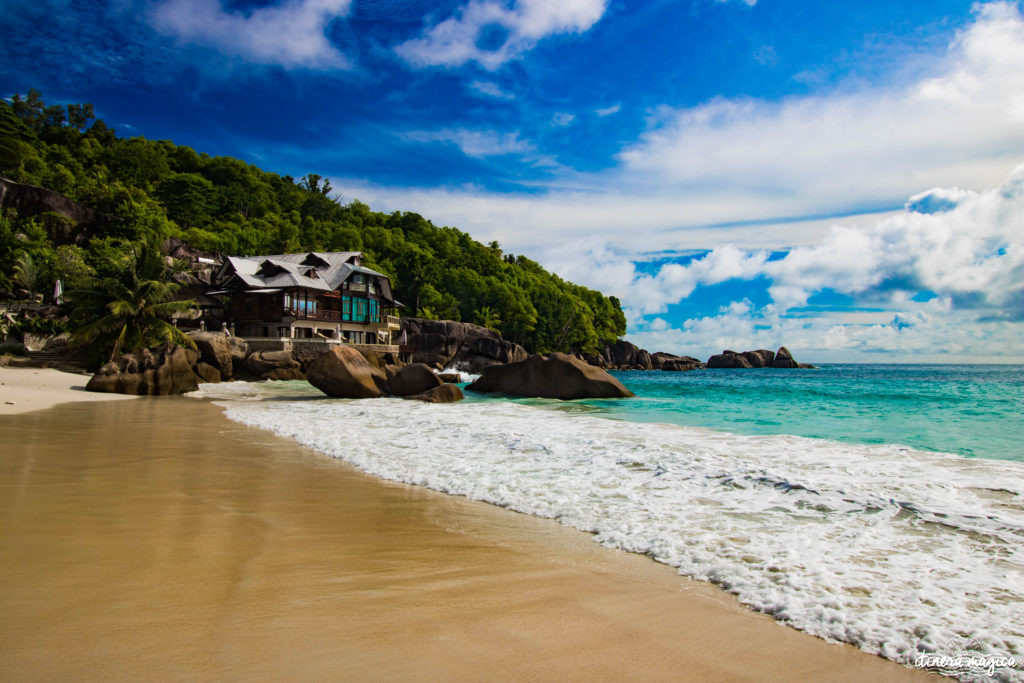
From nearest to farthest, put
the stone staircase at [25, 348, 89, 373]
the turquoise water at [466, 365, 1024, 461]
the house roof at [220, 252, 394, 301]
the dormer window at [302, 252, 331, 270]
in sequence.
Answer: the turquoise water at [466, 365, 1024, 461], the stone staircase at [25, 348, 89, 373], the house roof at [220, 252, 394, 301], the dormer window at [302, 252, 331, 270]

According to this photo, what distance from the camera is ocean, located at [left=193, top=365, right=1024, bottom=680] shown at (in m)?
3.53

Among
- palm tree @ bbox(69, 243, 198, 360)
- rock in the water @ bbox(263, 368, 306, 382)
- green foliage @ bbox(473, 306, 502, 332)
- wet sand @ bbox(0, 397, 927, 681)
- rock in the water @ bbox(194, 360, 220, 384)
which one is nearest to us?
wet sand @ bbox(0, 397, 927, 681)

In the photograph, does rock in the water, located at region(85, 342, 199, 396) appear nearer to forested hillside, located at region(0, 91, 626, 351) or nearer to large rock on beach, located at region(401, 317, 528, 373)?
forested hillside, located at region(0, 91, 626, 351)

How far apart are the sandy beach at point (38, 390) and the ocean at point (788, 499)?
614cm

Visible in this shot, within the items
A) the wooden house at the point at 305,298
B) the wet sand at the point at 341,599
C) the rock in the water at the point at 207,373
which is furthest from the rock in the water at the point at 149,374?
the wooden house at the point at 305,298

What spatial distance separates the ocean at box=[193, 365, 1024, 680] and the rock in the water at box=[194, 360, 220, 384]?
16.0 m

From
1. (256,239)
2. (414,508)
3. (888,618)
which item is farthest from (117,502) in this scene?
(256,239)

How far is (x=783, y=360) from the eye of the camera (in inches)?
4146

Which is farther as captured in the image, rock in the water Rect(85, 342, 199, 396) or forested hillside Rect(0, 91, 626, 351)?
forested hillside Rect(0, 91, 626, 351)

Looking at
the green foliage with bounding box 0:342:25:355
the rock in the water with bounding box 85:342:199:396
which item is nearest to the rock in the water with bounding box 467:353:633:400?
the rock in the water with bounding box 85:342:199:396

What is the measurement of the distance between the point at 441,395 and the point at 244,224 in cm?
6164

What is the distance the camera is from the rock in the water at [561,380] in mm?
22234

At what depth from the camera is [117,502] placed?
546cm

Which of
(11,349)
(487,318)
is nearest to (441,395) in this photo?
(11,349)
